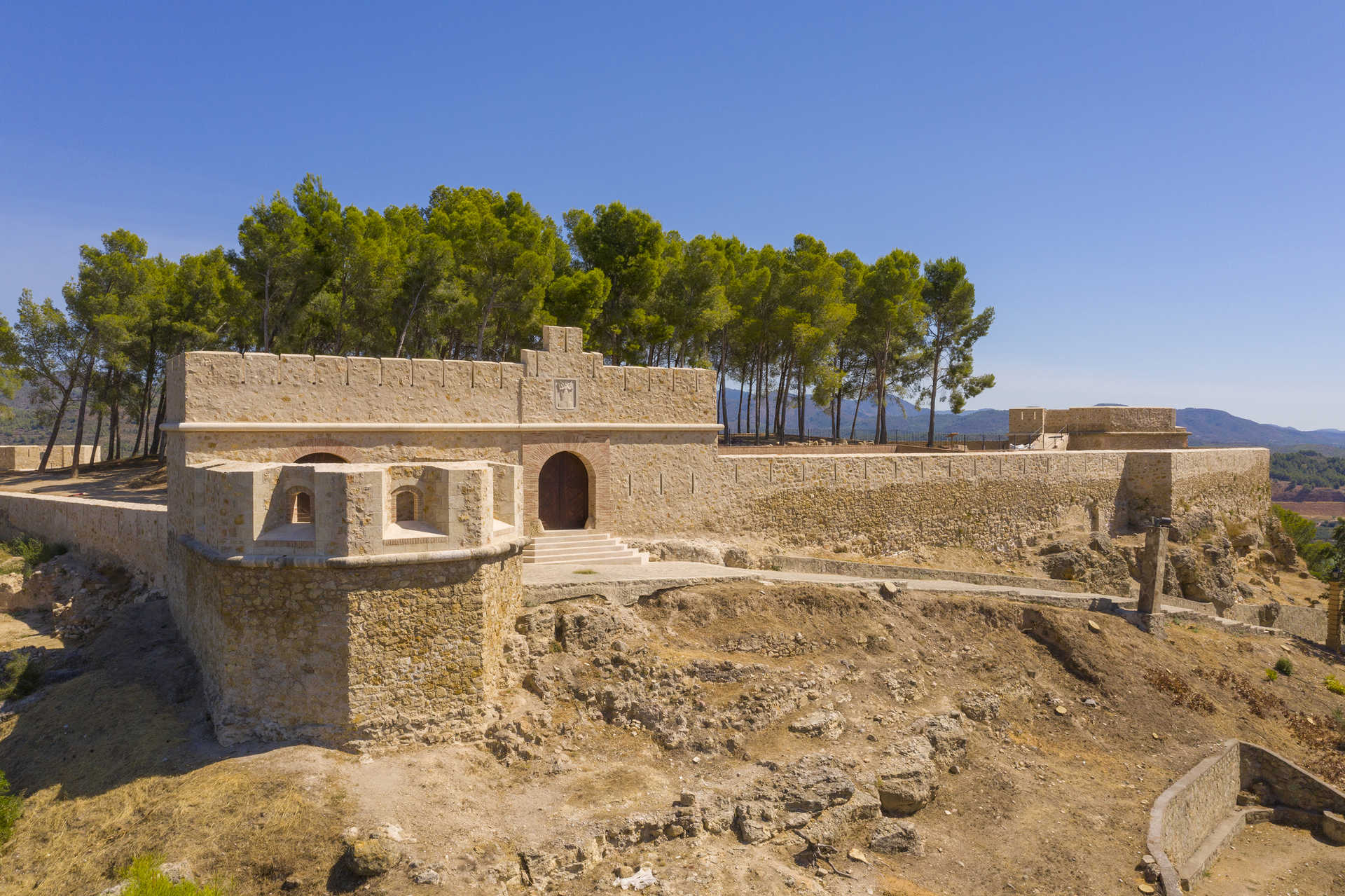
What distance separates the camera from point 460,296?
23.8 meters

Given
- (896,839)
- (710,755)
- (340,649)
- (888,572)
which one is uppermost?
(340,649)

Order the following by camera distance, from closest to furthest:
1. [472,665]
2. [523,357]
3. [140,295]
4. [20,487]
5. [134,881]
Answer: [134,881] < [472,665] < [523,357] < [20,487] < [140,295]

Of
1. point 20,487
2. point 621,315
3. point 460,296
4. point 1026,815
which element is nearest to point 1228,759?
point 1026,815

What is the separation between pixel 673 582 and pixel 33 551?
1459 cm

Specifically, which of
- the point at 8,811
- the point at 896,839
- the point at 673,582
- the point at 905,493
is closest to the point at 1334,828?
the point at 896,839

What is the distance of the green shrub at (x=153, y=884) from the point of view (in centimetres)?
736

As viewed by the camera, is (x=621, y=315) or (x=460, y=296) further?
(x=621, y=315)

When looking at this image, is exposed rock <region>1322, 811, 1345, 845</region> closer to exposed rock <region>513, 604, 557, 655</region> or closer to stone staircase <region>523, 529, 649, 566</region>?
stone staircase <region>523, 529, 649, 566</region>

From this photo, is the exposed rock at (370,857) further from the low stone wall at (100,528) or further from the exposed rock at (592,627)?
the low stone wall at (100,528)

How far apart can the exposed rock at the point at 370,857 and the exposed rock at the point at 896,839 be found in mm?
5810

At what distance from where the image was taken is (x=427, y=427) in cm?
1495

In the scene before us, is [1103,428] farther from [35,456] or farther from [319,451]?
[35,456]

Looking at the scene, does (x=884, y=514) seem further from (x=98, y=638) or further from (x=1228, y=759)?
(x=98, y=638)

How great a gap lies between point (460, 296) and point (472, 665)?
16.0 metres
